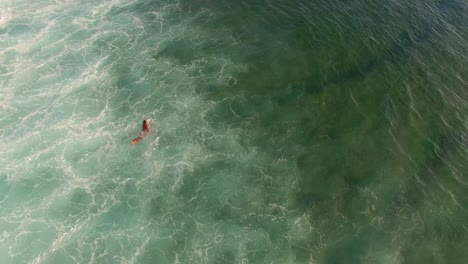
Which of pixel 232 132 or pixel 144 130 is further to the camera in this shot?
pixel 232 132

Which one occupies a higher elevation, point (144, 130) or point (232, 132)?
point (232, 132)

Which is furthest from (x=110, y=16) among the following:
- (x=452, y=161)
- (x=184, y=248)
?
(x=452, y=161)

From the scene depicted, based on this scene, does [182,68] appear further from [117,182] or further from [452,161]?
[452,161]

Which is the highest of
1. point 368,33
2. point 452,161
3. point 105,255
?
point 368,33

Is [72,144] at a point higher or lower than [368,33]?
lower

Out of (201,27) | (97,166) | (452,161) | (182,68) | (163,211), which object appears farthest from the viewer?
(201,27)

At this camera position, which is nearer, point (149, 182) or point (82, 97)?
point (149, 182)

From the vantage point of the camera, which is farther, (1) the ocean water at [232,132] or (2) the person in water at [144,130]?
(2) the person in water at [144,130]

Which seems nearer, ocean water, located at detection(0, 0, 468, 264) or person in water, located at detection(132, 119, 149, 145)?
ocean water, located at detection(0, 0, 468, 264)
